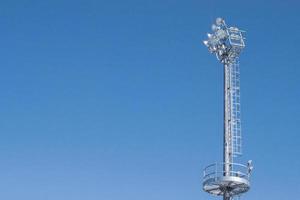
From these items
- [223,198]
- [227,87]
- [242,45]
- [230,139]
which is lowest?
[223,198]

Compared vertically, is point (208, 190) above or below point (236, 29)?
below

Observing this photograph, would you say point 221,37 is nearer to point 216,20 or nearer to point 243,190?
point 216,20

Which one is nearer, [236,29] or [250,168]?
[250,168]

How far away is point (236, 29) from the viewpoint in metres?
77.2

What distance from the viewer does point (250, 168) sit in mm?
69500

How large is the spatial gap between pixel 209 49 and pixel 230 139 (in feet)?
36.2

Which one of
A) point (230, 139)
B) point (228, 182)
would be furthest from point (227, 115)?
point (228, 182)

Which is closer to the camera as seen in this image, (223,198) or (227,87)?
(223,198)

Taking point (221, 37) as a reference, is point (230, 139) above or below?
below

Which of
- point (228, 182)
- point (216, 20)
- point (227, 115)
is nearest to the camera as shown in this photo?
point (228, 182)

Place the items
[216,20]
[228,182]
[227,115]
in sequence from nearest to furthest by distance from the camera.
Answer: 1. [228,182]
2. [227,115]
3. [216,20]

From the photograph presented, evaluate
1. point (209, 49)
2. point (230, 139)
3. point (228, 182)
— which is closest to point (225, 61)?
point (209, 49)

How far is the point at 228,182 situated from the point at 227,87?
11.1 metres

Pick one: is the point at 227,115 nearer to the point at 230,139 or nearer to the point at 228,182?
the point at 230,139
